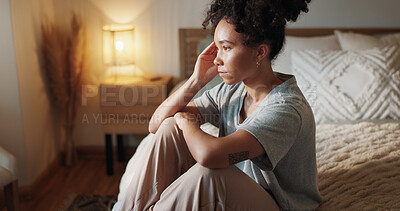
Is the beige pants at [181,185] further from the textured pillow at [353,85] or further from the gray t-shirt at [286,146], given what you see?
the textured pillow at [353,85]

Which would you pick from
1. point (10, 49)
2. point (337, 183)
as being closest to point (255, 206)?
point (337, 183)

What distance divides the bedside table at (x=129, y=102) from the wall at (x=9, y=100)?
508 millimetres

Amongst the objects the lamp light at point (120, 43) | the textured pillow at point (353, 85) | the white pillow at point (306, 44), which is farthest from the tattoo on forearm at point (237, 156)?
the lamp light at point (120, 43)

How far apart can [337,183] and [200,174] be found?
0.60 meters

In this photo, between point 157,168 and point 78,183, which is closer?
point 157,168

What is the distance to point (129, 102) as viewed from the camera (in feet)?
9.09

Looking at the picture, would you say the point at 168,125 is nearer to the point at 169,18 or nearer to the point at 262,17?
the point at 262,17

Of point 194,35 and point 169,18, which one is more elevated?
point 169,18

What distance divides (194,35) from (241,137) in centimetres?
182

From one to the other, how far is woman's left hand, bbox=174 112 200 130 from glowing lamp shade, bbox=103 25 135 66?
140cm

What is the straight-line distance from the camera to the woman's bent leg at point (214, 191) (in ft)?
4.07

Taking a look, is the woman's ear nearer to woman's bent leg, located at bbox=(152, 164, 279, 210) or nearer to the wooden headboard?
woman's bent leg, located at bbox=(152, 164, 279, 210)

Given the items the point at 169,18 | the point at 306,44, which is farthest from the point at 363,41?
the point at 169,18

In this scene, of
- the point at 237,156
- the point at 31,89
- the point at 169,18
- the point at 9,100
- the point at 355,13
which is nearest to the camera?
the point at 237,156
